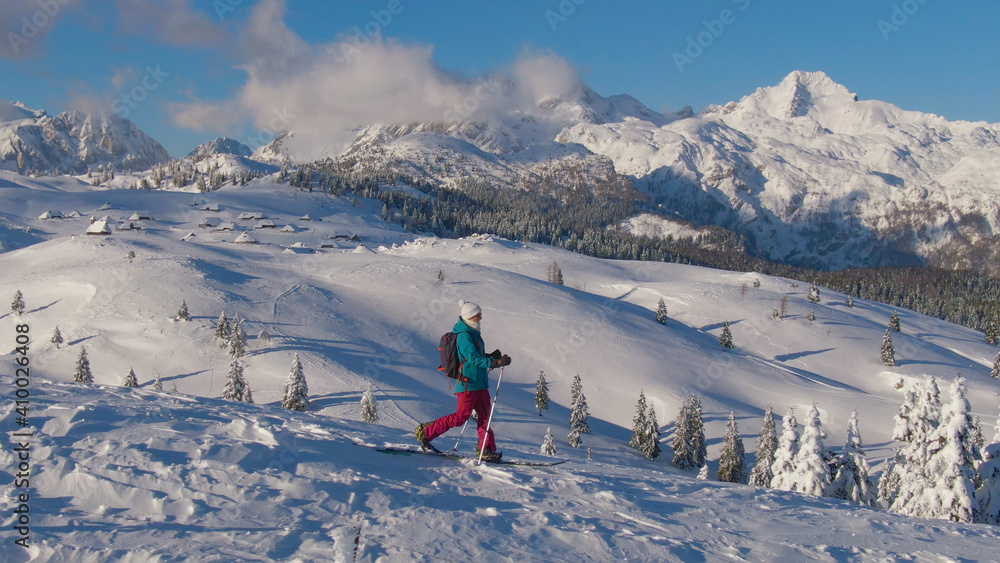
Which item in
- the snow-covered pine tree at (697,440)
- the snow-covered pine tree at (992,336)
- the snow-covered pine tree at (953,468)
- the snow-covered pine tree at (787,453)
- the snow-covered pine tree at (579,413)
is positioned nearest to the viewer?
the snow-covered pine tree at (953,468)

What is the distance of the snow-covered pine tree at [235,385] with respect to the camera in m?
35.5

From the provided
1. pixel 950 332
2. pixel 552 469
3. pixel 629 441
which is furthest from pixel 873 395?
pixel 552 469

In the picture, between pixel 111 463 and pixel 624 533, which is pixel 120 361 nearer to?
pixel 111 463

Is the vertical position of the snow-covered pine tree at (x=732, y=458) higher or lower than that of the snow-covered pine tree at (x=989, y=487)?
lower

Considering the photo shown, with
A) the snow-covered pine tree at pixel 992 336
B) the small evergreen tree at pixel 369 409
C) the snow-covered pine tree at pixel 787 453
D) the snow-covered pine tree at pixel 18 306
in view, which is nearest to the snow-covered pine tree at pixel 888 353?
the snow-covered pine tree at pixel 992 336

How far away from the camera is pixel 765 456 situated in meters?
39.2

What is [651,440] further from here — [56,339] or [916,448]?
[56,339]

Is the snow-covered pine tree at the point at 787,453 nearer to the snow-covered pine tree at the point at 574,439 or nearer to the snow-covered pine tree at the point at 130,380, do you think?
the snow-covered pine tree at the point at 574,439

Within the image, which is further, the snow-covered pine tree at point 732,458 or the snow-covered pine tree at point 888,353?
the snow-covered pine tree at point 888,353

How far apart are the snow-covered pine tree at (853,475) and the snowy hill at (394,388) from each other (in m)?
3.23

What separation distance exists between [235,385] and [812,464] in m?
31.8

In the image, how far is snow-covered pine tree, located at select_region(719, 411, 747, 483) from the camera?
39344mm

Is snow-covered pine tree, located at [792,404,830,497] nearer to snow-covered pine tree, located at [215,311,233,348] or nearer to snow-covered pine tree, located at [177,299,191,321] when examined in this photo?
snow-covered pine tree, located at [215,311,233,348]

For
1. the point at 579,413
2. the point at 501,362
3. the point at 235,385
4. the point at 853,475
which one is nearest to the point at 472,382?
the point at 501,362
